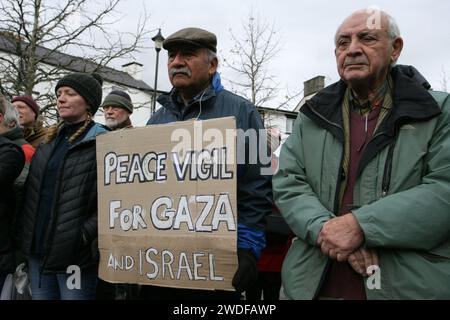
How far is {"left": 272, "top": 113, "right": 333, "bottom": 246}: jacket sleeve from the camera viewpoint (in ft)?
6.16

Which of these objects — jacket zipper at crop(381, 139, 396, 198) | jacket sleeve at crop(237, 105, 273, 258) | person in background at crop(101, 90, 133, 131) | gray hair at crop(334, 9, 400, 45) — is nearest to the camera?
jacket zipper at crop(381, 139, 396, 198)

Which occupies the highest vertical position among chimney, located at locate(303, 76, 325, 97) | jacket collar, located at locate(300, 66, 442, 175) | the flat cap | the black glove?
chimney, located at locate(303, 76, 325, 97)

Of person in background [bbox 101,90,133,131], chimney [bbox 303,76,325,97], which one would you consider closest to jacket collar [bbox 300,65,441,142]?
person in background [bbox 101,90,133,131]

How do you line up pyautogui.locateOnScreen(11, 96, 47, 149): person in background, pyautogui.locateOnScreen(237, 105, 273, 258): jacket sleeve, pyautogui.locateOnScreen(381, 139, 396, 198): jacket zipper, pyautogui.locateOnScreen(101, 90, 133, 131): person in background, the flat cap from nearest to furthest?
pyautogui.locateOnScreen(381, 139, 396, 198): jacket zipper
pyautogui.locateOnScreen(237, 105, 273, 258): jacket sleeve
the flat cap
pyautogui.locateOnScreen(11, 96, 47, 149): person in background
pyautogui.locateOnScreen(101, 90, 133, 131): person in background

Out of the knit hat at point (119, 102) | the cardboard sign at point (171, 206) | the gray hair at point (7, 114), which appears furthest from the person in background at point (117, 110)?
the cardboard sign at point (171, 206)

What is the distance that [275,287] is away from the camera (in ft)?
12.3

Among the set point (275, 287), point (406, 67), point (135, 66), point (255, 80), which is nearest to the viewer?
point (406, 67)

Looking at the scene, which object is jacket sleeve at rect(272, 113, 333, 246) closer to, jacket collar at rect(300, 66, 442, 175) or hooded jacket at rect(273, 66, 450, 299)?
hooded jacket at rect(273, 66, 450, 299)

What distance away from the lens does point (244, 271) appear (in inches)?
82.5

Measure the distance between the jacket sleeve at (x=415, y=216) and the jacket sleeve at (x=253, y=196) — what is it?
2.12ft

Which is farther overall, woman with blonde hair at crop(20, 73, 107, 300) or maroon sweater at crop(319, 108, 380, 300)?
woman with blonde hair at crop(20, 73, 107, 300)

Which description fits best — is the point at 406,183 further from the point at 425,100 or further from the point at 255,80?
the point at 255,80
